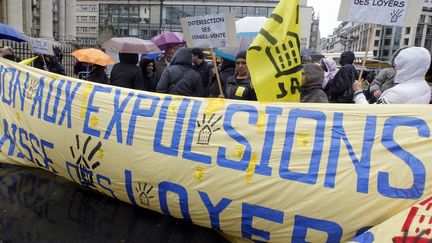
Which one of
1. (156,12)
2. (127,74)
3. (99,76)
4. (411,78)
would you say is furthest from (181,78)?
(156,12)

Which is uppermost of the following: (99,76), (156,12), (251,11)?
(251,11)

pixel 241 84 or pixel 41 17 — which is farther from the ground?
pixel 41 17

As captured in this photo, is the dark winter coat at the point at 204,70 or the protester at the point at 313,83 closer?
the protester at the point at 313,83

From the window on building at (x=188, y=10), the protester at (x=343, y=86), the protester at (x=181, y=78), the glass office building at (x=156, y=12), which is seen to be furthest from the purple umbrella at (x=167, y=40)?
the window on building at (x=188, y=10)

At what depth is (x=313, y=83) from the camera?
11.8 feet

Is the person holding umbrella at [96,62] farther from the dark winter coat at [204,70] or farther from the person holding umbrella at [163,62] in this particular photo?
the dark winter coat at [204,70]

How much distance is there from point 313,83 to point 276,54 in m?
0.83

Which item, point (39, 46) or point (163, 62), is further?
point (163, 62)

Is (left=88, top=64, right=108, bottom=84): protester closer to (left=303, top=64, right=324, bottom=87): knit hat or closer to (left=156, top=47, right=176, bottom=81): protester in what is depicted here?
(left=156, top=47, right=176, bottom=81): protester

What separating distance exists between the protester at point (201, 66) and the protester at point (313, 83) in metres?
2.72

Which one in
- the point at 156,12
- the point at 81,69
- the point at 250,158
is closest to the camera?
the point at 250,158

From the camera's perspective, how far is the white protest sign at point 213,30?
3877mm

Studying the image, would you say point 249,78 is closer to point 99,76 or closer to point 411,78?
point 411,78

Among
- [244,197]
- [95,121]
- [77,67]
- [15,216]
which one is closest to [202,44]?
[95,121]
